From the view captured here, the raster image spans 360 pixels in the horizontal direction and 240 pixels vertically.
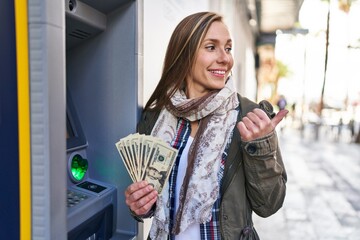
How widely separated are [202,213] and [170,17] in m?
1.74

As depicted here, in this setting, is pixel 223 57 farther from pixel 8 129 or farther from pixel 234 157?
pixel 8 129

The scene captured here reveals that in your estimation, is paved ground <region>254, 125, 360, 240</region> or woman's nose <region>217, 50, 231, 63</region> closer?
woman's nose <region>217, 50, 231, 63</region>

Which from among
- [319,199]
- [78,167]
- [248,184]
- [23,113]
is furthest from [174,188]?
[319,199]

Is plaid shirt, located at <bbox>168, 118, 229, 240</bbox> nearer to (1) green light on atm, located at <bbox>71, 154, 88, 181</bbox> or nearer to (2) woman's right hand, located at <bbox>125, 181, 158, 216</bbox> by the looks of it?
(2) woman's right hand, located at <bbox>125, 181, 158, 216</bbox>

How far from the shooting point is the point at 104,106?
1546 millimetres

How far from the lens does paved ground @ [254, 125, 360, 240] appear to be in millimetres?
4160

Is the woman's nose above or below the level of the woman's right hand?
above

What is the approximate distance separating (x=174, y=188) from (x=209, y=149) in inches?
8.4

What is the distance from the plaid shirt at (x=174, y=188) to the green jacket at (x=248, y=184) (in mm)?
27

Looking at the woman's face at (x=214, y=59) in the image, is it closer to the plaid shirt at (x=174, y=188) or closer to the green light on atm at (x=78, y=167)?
the plaid shirt at (x=174, y=188)

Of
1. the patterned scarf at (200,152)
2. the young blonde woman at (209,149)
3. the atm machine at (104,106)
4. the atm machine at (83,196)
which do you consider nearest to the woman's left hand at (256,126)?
the young blonde woman at (209,149)

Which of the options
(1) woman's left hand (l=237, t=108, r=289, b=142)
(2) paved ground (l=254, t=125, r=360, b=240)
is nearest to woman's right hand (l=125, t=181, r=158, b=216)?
(1) woman's left hand (l=237, t=108, r=289, b=142)

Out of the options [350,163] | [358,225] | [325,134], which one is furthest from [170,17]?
[325,134]

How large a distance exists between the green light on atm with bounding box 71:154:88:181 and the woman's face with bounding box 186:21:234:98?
0.57 metres
